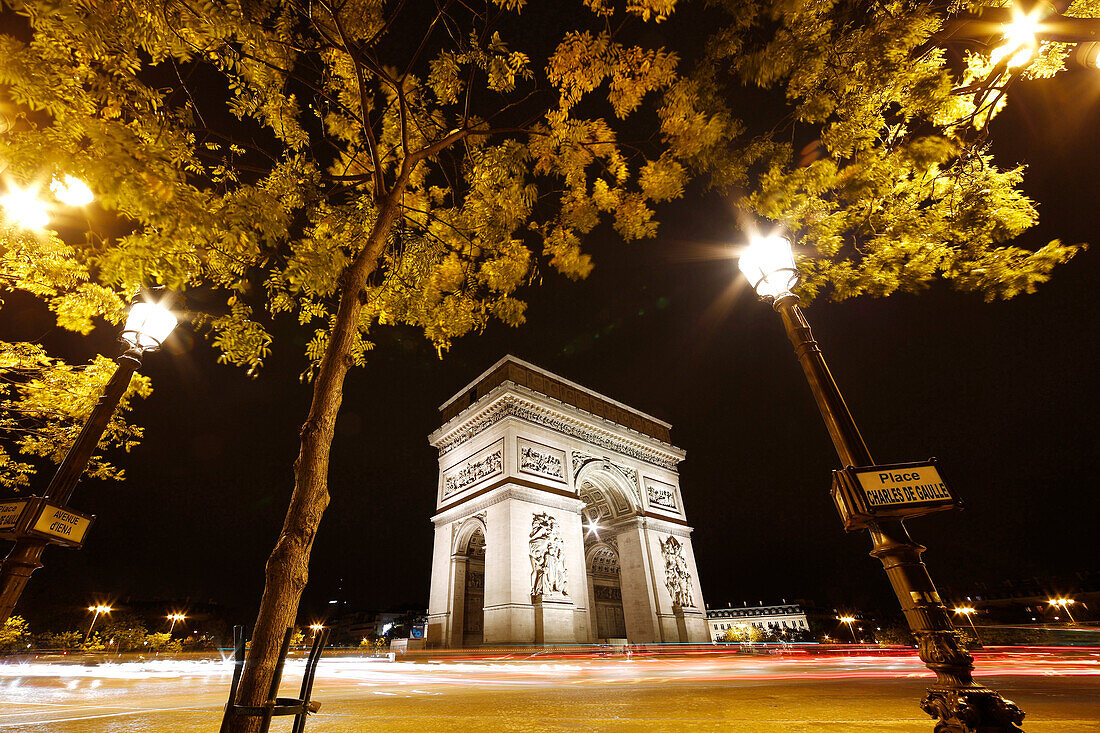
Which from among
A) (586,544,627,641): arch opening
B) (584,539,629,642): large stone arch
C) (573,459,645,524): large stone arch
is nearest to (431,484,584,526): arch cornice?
(573,459,645,524): large stone arch

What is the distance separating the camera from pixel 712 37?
6203mm

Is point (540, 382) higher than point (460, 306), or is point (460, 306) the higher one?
point (540, 382)

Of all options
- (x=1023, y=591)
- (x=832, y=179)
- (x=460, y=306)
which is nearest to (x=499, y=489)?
(x=460, y=306)

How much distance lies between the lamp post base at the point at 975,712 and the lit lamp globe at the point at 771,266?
10.8 ft

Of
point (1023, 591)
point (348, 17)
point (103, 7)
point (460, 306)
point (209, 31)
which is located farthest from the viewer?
point (1023, 591)

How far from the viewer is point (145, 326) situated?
517 centimetres

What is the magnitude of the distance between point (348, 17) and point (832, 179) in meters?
6.73

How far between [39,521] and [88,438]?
0.83 metres

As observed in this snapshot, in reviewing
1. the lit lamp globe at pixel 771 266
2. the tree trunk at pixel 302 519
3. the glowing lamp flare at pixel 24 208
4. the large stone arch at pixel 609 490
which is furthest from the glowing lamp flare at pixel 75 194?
the large stone arch at pixel 609 490

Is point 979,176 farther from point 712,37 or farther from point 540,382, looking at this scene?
point 540,382

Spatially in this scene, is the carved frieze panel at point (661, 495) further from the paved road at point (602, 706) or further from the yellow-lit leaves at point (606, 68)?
the yellow-lit leaves at point (606, 68)

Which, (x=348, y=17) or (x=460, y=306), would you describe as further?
(x=460, y=306)

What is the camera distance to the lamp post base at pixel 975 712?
251cm

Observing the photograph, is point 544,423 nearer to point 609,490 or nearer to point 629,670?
point 609,490
